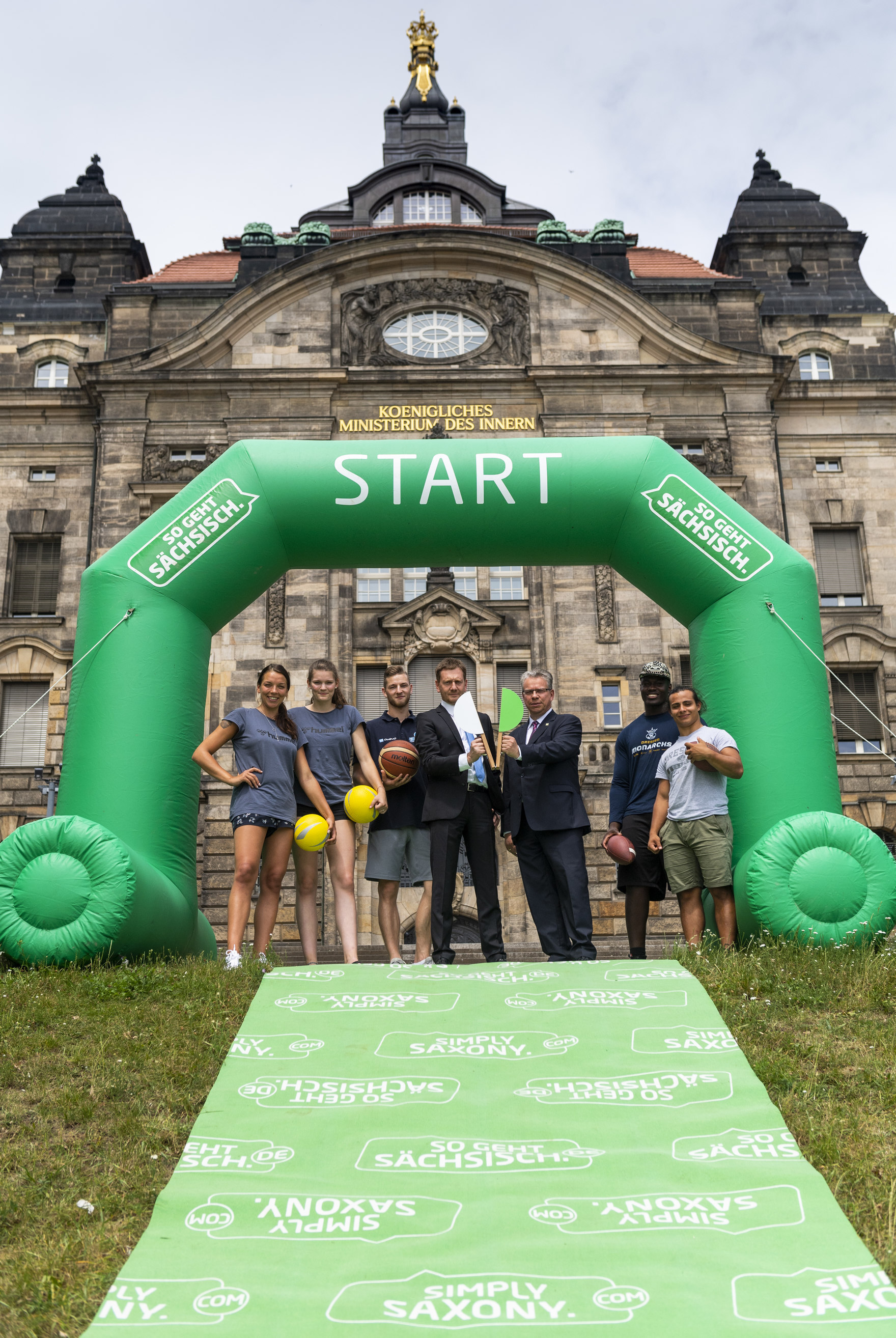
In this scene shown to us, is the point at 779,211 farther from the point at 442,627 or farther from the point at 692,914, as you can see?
the point at 692,914

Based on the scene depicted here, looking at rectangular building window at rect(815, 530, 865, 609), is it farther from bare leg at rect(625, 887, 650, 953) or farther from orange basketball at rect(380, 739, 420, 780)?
orange basketball at rect(380, 739, 420, 780)

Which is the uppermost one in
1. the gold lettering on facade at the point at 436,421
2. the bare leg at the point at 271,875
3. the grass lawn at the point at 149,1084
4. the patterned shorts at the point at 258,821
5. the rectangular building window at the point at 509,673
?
the gold lettering on facade at the point at 436,421

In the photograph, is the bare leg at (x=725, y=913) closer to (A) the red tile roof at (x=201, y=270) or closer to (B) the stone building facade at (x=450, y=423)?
(B) the stone building facade at (x=450, y=423)

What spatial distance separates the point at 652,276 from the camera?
2720 centimetres

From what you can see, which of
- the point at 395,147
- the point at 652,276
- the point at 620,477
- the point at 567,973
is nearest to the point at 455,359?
the point at 652,276

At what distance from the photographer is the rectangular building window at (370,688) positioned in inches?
915

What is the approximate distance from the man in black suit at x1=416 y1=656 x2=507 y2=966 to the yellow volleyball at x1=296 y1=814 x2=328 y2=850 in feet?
2.39

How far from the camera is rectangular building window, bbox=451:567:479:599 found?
23.9 meters

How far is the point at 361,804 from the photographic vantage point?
8500 mm

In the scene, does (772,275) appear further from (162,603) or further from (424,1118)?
(424,1118)

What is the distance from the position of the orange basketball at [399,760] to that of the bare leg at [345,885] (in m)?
0.52

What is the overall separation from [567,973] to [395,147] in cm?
3166

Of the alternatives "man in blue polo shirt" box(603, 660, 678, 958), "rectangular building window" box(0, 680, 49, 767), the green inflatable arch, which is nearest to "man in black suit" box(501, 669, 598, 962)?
"man in blue polo shirt" box(603, 660, 678, 958)

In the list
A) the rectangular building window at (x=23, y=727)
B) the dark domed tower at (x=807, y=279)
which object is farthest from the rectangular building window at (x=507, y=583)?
the rectangular building window at (x=23, y=727)
